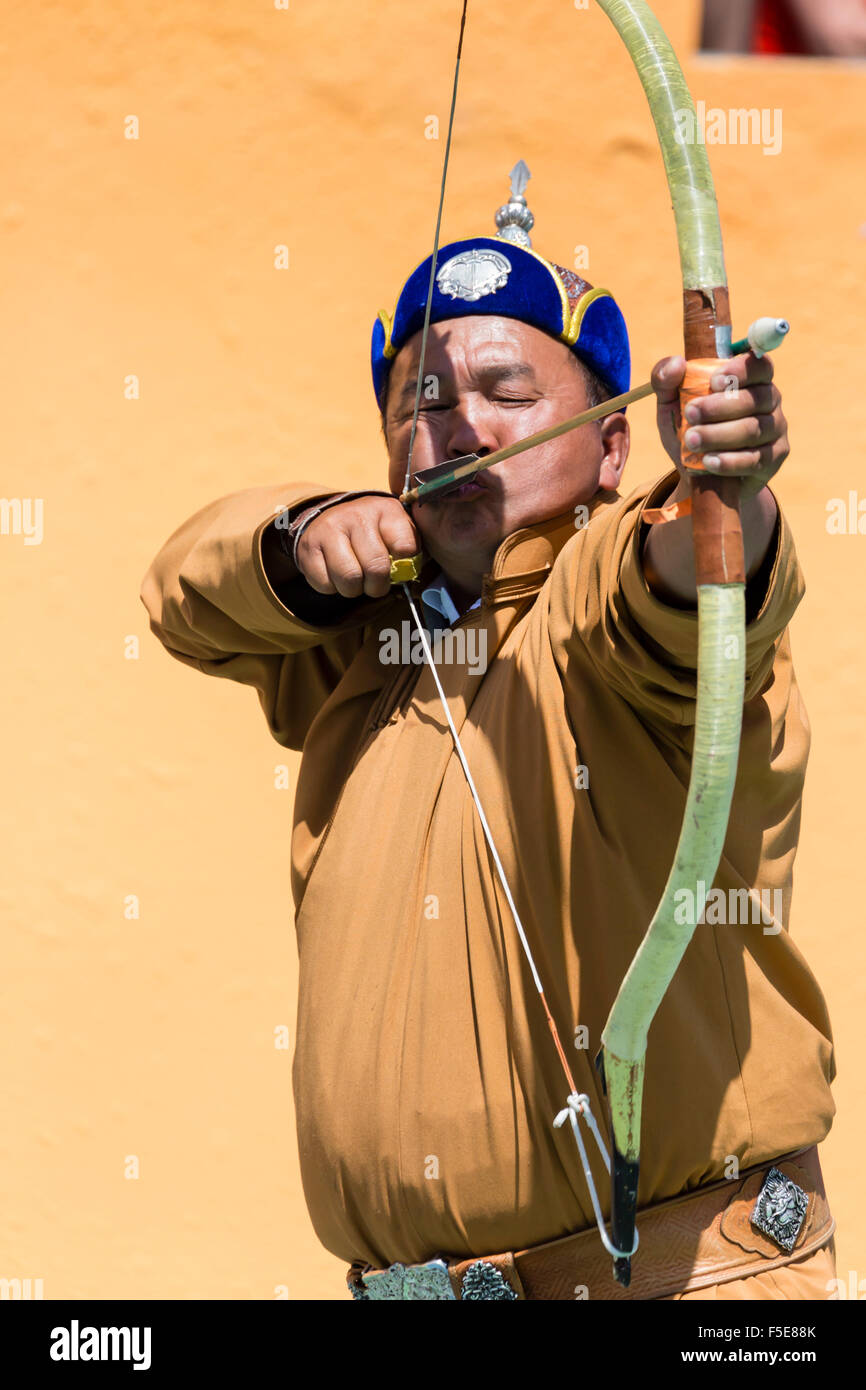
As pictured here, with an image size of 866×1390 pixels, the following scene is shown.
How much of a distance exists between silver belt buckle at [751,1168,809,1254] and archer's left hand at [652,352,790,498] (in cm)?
66

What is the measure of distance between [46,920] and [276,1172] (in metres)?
0.57

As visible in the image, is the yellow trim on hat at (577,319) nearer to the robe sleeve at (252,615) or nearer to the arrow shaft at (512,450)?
the arrow shaft at (512,450)

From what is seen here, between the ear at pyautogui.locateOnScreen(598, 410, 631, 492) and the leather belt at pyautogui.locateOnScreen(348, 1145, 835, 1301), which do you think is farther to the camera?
the ear at pyautogui.locateOnScreen(598, 410, 631, 492)

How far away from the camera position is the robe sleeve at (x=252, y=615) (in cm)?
180

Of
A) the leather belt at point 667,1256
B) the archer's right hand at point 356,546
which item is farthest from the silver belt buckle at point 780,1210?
the archer's right hand at point 356,546

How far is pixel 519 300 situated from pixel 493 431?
0.17 meters

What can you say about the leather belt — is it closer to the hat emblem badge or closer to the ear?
the ear

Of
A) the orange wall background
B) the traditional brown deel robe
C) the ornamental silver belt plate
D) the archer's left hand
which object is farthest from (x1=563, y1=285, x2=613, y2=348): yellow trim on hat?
the orange wall background

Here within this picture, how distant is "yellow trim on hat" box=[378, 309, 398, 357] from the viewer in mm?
1946

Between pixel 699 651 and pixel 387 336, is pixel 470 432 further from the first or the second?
pixel 699 651

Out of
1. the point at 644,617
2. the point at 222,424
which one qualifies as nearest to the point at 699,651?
the point at 644,617

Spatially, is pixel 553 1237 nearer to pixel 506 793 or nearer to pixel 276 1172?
pixel 506 793

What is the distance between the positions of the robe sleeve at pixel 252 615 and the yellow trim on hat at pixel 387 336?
7.0 inches

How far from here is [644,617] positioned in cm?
141
